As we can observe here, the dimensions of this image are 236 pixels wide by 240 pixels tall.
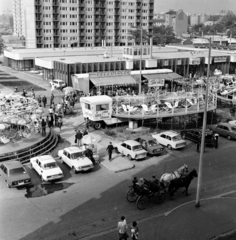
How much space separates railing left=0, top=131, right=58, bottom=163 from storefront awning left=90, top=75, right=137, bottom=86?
18.5m

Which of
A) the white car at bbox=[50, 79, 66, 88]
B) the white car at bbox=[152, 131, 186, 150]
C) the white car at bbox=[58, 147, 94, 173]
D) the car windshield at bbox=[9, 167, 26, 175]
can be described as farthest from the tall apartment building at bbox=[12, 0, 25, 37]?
the car windshield at bbox=[9, 167, 26, 175]

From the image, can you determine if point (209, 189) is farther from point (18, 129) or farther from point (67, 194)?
point (18, 129)

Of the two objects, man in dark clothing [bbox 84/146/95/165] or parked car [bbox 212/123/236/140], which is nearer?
man in dark clothing [bbox 84/146/95/165]

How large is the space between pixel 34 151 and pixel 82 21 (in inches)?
3282

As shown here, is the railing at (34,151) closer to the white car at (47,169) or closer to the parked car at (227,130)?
the white car at (47,169)

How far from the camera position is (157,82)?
49.2m

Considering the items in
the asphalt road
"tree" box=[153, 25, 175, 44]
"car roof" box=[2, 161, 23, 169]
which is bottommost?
the asphalt road

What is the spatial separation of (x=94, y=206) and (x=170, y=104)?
16.1 m

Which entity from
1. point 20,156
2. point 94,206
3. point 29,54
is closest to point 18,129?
point 20,156

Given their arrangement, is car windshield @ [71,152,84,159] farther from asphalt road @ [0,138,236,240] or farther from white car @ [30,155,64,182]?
white car @ [30,155,64,182]

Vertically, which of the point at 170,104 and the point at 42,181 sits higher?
the point at 170,104

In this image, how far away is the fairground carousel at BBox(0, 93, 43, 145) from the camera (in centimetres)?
2633

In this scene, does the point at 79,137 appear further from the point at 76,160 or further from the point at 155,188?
the point at 155,188

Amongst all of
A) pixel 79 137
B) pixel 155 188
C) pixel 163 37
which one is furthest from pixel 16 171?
pixel 163 37
